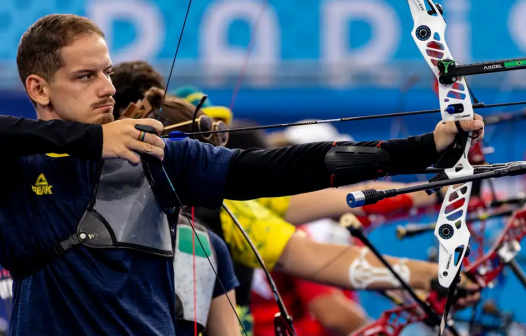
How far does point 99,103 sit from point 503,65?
0.81 meters

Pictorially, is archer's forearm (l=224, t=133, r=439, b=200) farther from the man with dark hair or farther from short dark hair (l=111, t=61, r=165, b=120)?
short dark hair (l=111, t=61, r=165, b=120)

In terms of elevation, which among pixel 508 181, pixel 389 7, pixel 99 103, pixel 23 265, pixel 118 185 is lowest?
pixel 508 181

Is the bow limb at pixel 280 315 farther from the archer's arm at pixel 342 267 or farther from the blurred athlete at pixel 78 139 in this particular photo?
the blurred athlete at pixel 78 139

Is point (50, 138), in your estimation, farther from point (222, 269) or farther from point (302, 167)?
point (222, 269)

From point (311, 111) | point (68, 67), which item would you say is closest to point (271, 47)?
point (311, 111)

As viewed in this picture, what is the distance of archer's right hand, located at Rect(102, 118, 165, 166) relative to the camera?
1.64m

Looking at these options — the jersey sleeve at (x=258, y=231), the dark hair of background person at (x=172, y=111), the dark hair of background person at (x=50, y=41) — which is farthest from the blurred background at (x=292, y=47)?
the dark hair of background person at (x=50, y=41)

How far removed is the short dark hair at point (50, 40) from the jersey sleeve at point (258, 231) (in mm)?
841

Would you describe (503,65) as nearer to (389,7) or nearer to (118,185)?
(118,185)

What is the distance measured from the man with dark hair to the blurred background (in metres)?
4.27

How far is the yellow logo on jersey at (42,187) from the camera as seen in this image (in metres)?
1.77

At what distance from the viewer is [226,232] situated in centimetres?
255

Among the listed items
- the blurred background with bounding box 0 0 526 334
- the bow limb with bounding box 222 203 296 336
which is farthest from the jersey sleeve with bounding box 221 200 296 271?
the blurred background with bounding box 0 0 526 334

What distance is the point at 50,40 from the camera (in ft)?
6.06
